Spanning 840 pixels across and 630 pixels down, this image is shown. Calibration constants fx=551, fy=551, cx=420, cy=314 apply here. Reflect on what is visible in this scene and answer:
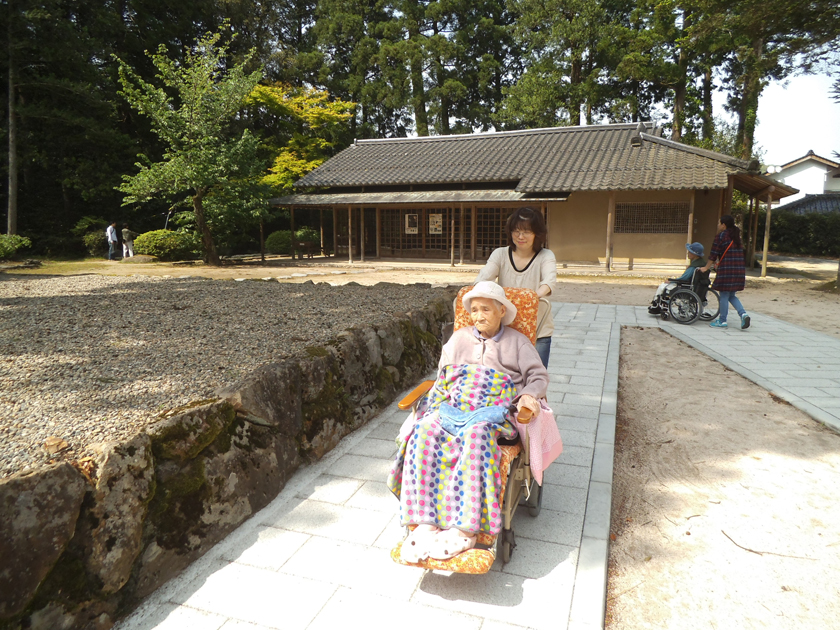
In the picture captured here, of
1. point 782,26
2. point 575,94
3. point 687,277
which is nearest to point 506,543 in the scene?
point 687,277

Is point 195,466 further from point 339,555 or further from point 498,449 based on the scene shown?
point 498,449

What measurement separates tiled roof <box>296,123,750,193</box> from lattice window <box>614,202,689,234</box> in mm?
984

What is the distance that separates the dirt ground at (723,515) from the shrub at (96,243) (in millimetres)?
19644

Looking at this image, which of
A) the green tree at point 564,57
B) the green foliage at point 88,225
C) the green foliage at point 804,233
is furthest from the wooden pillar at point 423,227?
the green foliage at point 804,233

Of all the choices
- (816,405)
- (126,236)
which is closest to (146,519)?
(816,405)

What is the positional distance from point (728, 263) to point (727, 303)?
25.2 inches

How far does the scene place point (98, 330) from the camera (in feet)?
Answer: 14.5

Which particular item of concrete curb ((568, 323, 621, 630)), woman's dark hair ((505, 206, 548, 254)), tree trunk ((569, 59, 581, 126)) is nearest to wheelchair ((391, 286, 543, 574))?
concrete curb ((568, 323, 621, 630))

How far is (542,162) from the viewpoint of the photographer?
59.5ft

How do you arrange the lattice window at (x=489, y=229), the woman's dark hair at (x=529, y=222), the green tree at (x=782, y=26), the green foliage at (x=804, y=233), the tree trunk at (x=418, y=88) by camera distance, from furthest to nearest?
the tree trunk at (x=418, y=88)
the green foliage at (x=804, y=233)
the lattice window at (x=489, y=229)
the green tree at (x=782, y=26)
the woman's dark hair at (x=529, y=222)

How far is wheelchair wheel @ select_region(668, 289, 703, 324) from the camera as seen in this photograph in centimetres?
807

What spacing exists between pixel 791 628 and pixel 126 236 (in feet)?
65.9

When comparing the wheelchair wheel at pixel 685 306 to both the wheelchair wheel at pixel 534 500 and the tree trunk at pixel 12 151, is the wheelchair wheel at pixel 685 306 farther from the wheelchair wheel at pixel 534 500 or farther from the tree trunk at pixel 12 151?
the tree trunk at pixel 12 151

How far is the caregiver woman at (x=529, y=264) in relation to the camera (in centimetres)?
343
